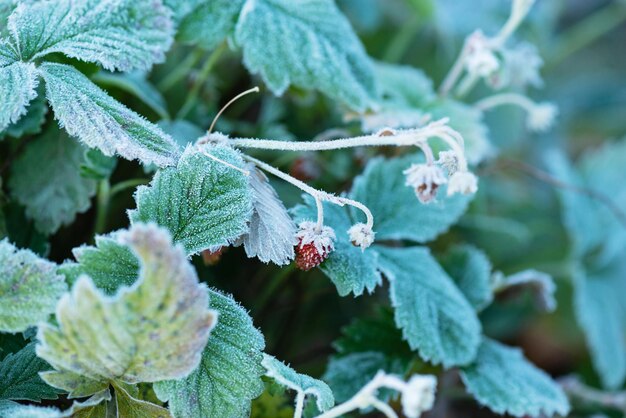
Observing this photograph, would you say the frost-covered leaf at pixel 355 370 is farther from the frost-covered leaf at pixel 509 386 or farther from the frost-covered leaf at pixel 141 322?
the frost-covered leaf at pixel 141 322

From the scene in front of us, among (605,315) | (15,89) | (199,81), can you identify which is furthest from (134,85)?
(605,315)

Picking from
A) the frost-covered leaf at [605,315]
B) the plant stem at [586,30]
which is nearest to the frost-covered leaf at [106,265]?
the frost-covered leaf at [605,315]

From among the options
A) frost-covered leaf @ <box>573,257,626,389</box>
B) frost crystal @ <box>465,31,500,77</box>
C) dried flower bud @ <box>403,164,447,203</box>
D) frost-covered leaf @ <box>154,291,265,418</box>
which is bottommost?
frost-covered leaf @ <box>573,257,626,389</box>

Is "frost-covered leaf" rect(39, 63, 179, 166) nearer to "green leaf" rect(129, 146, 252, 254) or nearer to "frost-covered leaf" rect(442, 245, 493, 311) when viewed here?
"green leaf" rect(129, 146, 252, 254)

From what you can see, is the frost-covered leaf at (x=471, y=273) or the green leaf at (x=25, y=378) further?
the frost-covered leaf at (x=471, y=273)

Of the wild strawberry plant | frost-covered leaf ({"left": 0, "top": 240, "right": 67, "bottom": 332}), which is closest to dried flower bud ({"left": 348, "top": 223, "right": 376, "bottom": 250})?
the wild strawberry plant

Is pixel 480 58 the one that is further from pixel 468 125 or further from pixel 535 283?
pixel 535 283

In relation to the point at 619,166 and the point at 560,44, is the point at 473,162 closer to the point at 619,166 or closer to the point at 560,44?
the point at 619,166
